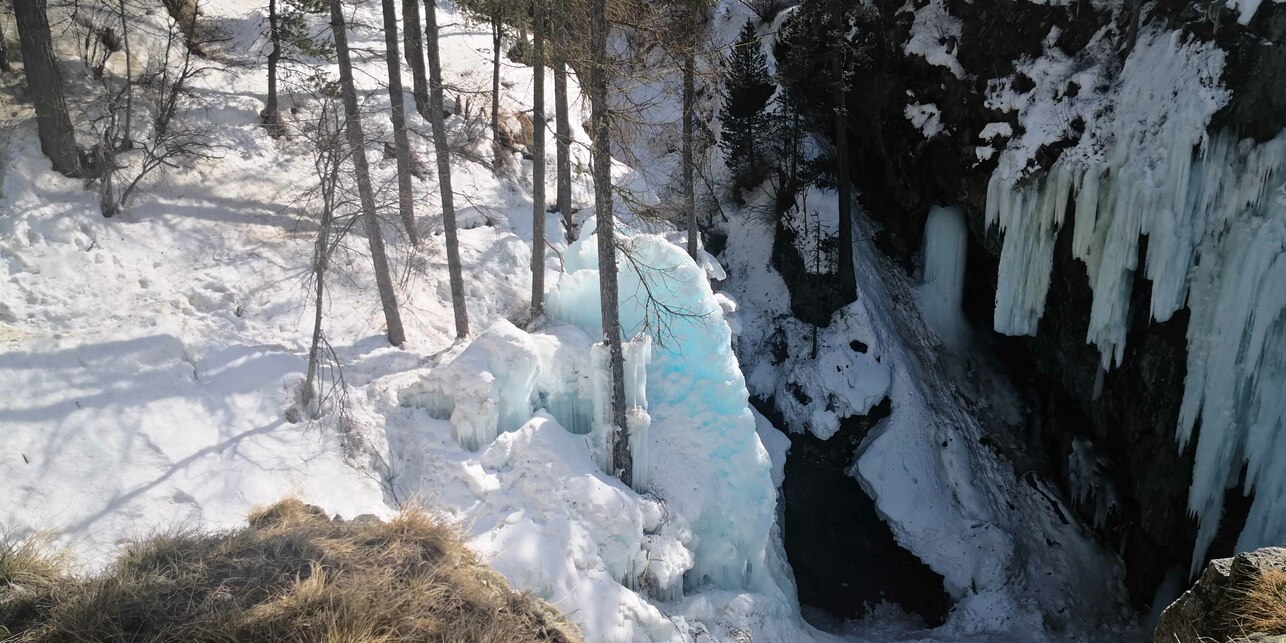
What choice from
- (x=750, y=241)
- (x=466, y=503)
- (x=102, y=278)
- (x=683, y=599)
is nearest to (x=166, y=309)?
(x=102, y=278)

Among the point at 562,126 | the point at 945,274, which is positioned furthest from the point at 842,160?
the point at 562,126

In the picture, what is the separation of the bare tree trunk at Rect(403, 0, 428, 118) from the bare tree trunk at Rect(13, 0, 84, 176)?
489 centimetres

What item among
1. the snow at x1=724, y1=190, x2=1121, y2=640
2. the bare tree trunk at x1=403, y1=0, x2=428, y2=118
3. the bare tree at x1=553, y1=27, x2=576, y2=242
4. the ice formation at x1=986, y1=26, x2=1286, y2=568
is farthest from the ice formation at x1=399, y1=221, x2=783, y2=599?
the ice formation at x1=986, y1=26, x2=1286, y2=568

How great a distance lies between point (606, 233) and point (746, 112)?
36.6ft

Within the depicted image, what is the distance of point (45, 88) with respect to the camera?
34.6 ft

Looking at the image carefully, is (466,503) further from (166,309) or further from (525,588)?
(166,309)

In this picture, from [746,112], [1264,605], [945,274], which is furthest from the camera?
[746,112]

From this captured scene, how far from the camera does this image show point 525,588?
24.9 feet

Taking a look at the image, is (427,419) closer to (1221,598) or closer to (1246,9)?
(1221,598)

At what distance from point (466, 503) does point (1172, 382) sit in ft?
39.6

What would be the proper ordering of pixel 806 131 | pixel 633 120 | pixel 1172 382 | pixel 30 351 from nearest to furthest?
1. pixel 30 351
2. pixel 633 120
3. pixel 1172 382
4. pixel 806 131

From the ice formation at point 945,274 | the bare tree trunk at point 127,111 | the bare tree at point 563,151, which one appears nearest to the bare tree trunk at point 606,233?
the bare tree at point 563,151

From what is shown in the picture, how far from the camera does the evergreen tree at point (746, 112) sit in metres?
18.9

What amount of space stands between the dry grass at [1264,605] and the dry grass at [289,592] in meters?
4.95
